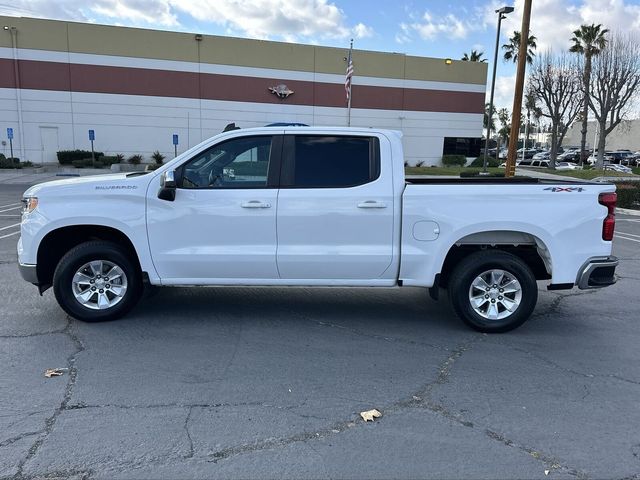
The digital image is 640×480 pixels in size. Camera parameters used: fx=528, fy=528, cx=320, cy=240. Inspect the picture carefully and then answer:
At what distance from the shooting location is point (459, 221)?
16.9 ft

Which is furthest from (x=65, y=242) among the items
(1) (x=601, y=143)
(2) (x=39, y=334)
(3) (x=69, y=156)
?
(1) (x=601, y=143)

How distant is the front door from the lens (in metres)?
5.20

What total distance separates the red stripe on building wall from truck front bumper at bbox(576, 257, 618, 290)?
3452 centimetres

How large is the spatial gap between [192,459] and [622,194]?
18.4m

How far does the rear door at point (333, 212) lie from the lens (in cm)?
519

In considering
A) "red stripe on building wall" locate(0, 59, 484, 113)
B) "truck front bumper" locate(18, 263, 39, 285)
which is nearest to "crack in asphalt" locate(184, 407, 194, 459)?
"truck front bumper" locate(18, 263, 39, 285)

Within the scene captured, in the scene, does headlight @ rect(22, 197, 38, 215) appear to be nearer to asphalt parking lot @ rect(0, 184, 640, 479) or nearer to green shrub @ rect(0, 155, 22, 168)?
asphalt parking lot @ rect(0, 184, 640, 479)

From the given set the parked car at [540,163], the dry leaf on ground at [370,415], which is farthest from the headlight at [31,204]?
the parked car at [540,163]

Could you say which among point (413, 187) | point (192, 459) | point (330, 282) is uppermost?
point (413, 187)

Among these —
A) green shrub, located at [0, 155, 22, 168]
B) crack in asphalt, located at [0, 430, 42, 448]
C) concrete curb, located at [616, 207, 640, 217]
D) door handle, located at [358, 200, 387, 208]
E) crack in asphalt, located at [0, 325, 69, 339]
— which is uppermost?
door handle, located at [358, 200, 387, 208]

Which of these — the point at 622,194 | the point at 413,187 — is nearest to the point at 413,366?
the point at 413,187

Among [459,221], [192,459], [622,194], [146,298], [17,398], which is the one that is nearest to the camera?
[192,459]

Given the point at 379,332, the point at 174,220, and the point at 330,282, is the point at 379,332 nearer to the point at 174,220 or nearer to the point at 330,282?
the point at 330,282

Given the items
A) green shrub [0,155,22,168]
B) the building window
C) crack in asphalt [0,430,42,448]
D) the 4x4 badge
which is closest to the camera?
crack in asphalt [0,430,42,448]
